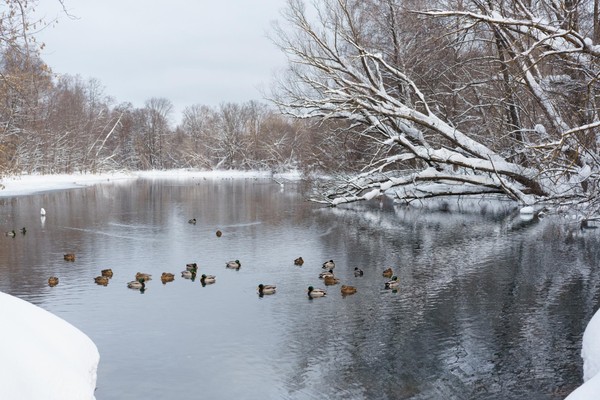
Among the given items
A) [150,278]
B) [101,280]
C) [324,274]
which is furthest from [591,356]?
[101,280]

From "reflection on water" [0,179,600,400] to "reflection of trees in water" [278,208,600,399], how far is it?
4 cm

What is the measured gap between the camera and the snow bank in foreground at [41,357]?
238 inches

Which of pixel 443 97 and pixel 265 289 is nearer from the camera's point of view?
pixel 265 289

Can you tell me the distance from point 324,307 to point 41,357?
6.77 m

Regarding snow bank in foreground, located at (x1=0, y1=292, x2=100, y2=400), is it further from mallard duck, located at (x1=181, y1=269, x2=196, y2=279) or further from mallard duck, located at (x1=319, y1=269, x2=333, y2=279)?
mallard duck, located at (x1=319, y1=269, x2=333, y2=279)

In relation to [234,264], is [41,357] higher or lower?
higher

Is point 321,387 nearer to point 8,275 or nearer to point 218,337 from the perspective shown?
point 218,337

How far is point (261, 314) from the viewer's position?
39.2ft

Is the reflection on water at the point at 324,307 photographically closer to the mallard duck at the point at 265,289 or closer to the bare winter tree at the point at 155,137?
the mallard duck at the point at 265,289

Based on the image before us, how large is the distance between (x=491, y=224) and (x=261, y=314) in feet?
52.0

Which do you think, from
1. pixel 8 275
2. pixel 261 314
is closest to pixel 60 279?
pixel 8 275

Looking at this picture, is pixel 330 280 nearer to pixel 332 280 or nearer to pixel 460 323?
pixel 332 280

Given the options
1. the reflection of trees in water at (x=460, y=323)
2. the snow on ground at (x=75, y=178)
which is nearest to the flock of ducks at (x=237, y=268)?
the reflection of trees in water at (x=460, y=323)

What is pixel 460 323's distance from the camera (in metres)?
11.2
